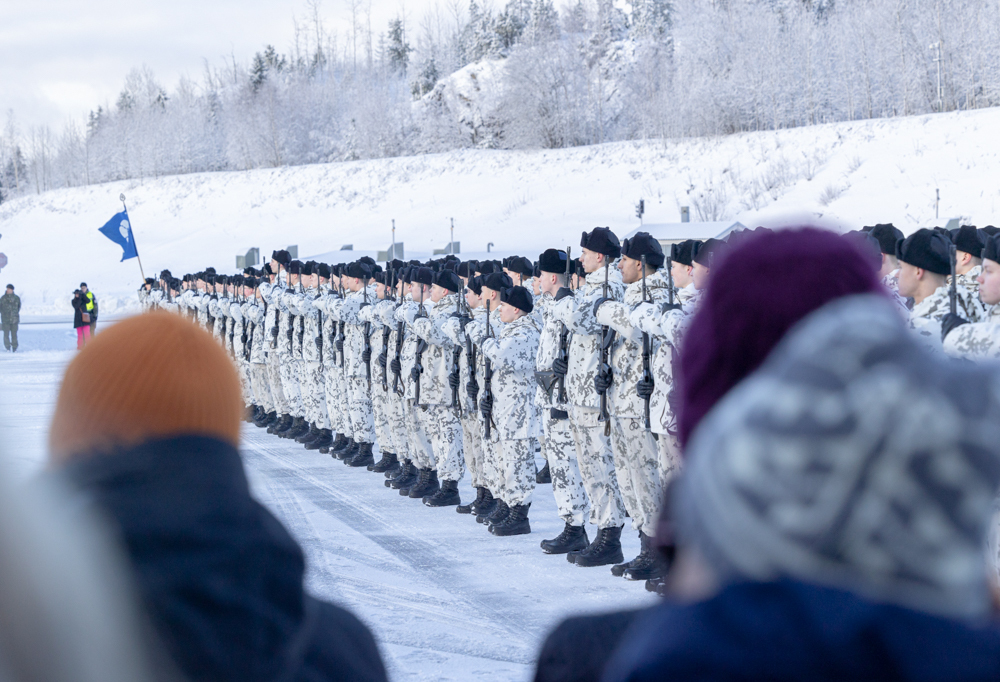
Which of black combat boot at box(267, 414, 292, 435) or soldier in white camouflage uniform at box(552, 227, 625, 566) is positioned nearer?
soldier in white camouflage uniform at box(552, 227, 625, 566)

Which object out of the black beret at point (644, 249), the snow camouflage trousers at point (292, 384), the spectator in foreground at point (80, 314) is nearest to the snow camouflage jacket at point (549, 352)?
the black beret at point (644, 249)

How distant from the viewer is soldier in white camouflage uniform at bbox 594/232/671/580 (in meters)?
5.84

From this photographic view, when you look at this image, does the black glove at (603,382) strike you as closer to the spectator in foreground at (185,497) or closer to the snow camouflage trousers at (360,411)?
the snow camouflage trousers at (360,411)

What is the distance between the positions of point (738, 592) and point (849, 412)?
0.19 metres

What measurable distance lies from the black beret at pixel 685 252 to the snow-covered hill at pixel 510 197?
2057 cm

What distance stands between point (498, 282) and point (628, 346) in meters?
1.63

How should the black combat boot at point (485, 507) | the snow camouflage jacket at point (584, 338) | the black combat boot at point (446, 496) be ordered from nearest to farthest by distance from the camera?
the snow camouflage jacket at point (584, 338) → the black combat boot at point (485, 507) → the black combat boot at point (446, 496)

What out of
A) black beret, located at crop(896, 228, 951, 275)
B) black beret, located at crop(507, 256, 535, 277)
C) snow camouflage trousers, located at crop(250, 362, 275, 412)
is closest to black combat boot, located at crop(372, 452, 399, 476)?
black beret, located at crop(507, 256, 535, 277)

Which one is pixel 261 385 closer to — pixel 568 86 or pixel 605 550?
pixel 605 550

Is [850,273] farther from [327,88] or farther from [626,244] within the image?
[327,88]

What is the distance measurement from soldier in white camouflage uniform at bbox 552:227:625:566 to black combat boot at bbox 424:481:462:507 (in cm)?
196

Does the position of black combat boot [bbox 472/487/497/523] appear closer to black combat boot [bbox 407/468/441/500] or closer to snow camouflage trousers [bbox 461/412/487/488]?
snow camouflage trousers [bbox 461/412/487/488]

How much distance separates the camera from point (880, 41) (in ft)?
135

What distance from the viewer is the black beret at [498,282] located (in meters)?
7.39
